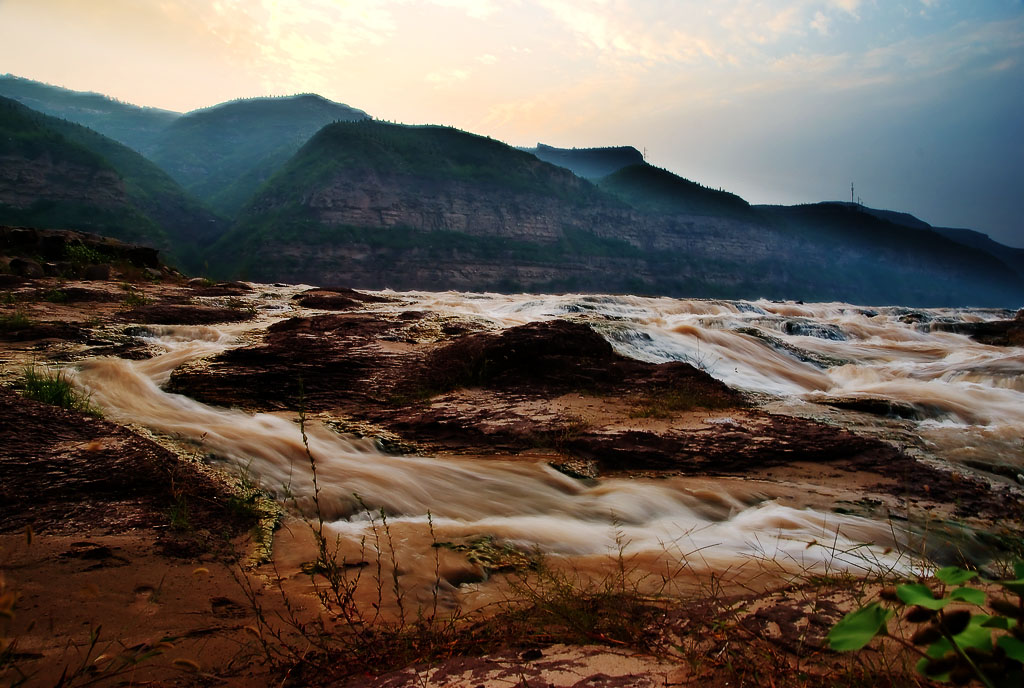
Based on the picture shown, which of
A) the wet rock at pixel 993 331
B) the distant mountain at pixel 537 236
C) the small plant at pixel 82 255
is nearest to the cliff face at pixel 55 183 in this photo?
the distant mountain at pixel 537 236

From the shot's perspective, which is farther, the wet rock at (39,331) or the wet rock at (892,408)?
the wet rock at (39,331)

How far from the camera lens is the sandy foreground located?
1.53 meters

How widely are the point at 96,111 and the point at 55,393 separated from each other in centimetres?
14691

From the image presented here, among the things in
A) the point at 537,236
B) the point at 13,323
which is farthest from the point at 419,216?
the point at 13,323

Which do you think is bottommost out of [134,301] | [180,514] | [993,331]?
[180,514]

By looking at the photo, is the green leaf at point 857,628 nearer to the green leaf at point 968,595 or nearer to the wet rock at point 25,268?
the green leaf at point 968,595

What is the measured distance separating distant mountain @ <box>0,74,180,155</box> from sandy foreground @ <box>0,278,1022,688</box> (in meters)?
123

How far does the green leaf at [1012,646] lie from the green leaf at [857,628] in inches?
6.2

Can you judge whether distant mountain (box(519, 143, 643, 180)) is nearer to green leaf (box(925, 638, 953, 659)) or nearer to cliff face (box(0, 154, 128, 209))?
cliff face (box(0, 154, 128, 209))

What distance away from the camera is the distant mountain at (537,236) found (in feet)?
194

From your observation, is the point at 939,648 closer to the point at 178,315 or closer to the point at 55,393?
the point at 55,393

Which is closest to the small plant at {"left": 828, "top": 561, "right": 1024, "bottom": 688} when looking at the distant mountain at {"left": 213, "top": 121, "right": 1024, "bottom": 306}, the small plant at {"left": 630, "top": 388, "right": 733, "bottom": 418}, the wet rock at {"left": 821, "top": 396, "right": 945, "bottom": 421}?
the small plant at {"left": 630, "top": 388, "right": 733, "bottom": 418}

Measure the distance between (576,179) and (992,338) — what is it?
74880 mm

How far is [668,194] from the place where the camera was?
91.4 meters
